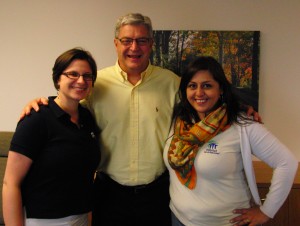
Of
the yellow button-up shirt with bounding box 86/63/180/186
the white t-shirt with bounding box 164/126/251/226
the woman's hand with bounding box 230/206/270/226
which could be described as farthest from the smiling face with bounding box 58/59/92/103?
the woman's hand with bounding box 230/206/270/226

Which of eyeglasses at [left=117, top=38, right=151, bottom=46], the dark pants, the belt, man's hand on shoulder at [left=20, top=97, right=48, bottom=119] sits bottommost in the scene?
the dark pants

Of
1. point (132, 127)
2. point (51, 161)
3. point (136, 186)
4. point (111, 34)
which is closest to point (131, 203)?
point (136, 186)

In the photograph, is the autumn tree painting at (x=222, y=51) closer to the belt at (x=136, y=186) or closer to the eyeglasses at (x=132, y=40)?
the eyeglasses at (x=132, y=40)

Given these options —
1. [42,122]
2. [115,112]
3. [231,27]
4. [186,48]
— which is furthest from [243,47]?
[42,122]

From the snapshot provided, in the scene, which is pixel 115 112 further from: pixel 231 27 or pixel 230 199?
pixel 231 27

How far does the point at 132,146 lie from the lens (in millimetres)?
1501

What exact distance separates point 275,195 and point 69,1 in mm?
1976

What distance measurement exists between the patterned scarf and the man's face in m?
0.48

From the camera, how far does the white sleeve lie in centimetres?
127

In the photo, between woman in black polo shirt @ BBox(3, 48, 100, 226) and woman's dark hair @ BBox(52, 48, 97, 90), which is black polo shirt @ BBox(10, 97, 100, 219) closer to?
woman in black polo shirt @ BBox(3, 48, 100, 226)

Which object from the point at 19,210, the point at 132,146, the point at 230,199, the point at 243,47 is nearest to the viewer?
the point at 19,210

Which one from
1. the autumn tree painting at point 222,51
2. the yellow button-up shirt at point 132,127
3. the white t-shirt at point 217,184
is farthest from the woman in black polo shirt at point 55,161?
the autumn tree painting at point 222,51

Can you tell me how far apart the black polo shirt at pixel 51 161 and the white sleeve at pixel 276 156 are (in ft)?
2.69

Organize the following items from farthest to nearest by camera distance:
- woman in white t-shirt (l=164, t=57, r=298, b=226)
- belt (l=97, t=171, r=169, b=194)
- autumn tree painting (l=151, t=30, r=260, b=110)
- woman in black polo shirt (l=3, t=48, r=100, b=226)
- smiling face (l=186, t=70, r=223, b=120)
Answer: autumn tree painting (l=151, t=30, r=260, b=110) → belt (l=97, t=171, r=169, b=194) → smiling face (l=186, t=70, r=223, b=120) → woman in white t-shirt (l=164, t=57, r=298, b=226) → woman in black polo shirt (l=3, t=48, r=100, b=226)
